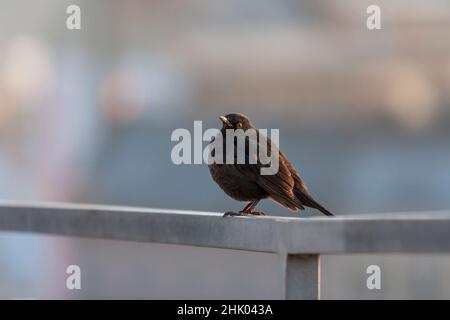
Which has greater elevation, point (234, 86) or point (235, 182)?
point (234, 86)

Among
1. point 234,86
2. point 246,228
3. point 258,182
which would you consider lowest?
point 246,228

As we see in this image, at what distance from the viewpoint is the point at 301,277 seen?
8.77 feet

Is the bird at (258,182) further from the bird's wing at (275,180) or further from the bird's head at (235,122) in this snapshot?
the bird's head at (235,122)

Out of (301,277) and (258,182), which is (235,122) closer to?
(258,182)

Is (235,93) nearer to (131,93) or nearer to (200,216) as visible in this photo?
(131,93)

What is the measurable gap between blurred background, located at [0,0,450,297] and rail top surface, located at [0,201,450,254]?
14.4 m

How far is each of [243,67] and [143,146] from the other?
3463 millimetres

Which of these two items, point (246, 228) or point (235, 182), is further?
point (235, 182)

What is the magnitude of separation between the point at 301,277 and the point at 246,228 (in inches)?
12.2

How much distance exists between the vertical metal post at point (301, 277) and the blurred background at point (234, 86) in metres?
15.7

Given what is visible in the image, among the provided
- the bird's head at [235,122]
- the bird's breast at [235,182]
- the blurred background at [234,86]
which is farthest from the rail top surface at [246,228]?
the blurred background at [234,86]

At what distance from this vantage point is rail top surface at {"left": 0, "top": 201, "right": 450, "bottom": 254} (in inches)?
94.0

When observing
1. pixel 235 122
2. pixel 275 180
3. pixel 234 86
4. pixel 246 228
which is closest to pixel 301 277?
pixel 246 228

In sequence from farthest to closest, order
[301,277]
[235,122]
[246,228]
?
[235,122] → [246,228] → [301,277]
